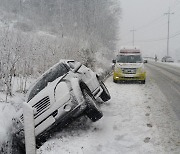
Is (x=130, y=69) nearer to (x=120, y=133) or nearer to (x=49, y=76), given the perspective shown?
(x=49, y=76)

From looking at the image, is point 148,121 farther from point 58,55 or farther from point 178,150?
point 58,55

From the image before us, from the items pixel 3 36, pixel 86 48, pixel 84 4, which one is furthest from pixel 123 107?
pixel 84 4

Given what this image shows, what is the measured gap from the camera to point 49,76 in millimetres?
7973

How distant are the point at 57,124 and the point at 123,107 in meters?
3.75

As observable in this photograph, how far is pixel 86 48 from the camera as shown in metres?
Answer: 19.2

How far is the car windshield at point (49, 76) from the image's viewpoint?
7.59 meters

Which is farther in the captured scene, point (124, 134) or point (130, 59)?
point (130, 59)

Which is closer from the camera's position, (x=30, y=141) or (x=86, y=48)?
(x=30, y=141)

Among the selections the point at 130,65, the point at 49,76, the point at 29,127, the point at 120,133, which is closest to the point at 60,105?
the point at 29,127

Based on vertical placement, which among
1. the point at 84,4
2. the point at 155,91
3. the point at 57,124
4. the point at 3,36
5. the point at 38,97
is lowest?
the point at 155,91

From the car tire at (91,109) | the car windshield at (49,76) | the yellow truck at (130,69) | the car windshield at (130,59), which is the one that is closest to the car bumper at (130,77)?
the yellow truck at (130,69)

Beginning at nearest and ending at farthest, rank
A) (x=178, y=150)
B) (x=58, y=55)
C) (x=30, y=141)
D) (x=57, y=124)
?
(x=30, y=141)
(x=178, y=150)
(x=57, y=124)
(x=58, y=55)

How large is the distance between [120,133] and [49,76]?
2.76 meters

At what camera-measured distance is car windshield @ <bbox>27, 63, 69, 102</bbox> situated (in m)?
7.59
